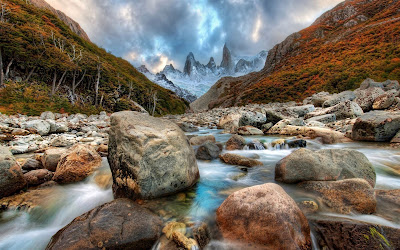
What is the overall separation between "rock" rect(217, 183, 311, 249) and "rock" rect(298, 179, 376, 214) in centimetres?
93

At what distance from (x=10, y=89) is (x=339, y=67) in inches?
2210

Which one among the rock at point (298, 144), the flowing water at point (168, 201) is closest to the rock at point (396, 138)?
the flowing water at point (168, 201)

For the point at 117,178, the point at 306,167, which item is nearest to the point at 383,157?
the point at 306,167

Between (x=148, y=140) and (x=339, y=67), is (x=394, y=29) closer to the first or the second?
(x=339, y=67)

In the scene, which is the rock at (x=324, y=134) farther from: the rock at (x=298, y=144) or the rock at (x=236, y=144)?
the rock at (x=236, y=144)

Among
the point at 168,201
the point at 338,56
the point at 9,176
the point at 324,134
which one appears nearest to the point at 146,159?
the point at 168,201

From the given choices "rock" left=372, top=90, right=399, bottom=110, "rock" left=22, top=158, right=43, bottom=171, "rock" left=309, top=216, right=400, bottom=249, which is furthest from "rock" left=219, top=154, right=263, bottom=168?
"rock" left=372, top=90, right=399, bottom=110

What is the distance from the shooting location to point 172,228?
9.07 ft

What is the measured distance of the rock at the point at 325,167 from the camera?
3.98 meters

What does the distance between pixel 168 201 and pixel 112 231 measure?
1208mm

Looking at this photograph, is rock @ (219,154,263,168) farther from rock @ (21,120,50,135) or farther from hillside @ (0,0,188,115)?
Answer: hillside @ (0,0,188,115)

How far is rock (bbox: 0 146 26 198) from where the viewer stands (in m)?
3.71

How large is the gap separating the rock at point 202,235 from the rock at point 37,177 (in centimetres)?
423

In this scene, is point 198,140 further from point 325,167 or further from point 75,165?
point 325,167
